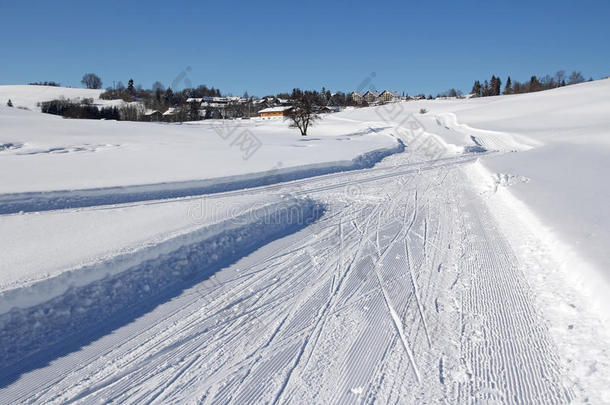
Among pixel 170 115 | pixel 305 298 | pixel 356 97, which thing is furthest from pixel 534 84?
pixel 305 298

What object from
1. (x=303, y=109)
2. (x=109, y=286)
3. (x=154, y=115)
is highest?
(x=154, y=115)

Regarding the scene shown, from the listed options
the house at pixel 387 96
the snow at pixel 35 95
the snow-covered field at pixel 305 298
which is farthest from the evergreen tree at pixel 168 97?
the snow-covered field at pixel 305 298

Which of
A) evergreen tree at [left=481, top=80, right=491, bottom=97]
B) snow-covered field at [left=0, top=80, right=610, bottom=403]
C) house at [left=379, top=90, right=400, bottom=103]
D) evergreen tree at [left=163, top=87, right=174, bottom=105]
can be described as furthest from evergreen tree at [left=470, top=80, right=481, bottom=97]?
snow-covered field at [left=0, top=80, right=610, bottom=403]

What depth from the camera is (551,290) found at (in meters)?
4.35

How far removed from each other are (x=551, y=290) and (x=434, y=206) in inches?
183

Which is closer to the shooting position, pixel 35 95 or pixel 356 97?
pixel 35 95

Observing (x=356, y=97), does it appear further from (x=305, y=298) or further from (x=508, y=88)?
(x=305, y=298)

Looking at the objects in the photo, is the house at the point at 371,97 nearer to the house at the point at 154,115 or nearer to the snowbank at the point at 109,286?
the house at the point at 154,115

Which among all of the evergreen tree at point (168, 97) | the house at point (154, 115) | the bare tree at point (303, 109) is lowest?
the bare tree at point (303, 109)

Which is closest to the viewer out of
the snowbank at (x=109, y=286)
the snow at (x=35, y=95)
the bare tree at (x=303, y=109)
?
the snowbank at (x=109, y=286)

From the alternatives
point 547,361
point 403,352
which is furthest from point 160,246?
point 547,361

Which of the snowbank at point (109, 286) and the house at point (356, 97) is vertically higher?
the house at point (356, 97)

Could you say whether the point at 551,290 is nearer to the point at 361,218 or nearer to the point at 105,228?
the point at 361,218

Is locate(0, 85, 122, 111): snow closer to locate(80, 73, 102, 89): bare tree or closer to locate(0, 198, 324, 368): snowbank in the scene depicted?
locate(80, 73, 102, 89): bare tree
